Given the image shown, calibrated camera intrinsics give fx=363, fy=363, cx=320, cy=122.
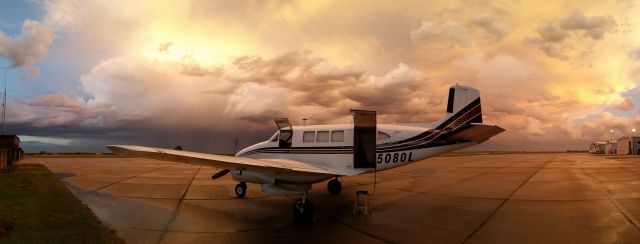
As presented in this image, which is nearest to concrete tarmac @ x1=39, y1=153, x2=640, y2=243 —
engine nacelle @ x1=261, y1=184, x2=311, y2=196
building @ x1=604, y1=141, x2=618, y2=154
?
engine nacelle @ x1=261, y1=184, x2=311, y2=196

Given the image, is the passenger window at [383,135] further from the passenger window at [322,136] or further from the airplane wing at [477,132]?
the airplane wing at [477,132]

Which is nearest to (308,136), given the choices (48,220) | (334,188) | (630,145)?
(334,188)

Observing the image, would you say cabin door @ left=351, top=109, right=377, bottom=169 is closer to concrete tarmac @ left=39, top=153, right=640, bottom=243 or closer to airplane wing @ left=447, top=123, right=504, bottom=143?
concrete tarmac @ left=39, top=153, right=640, bottom=243

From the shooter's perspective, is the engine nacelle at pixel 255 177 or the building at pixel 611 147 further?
the building at pixel 611 147

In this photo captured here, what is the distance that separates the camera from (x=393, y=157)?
12.7 m

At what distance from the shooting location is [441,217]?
10656mm

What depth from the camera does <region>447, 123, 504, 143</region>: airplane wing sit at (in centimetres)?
1255

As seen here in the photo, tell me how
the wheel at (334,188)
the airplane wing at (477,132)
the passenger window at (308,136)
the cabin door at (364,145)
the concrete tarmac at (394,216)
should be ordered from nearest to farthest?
the concrete tarmac at (394,216) < the cabin door at (364,145) < the airplane wing at (477,132) < the passenger window at (308,136) < the wheel at (334,188)

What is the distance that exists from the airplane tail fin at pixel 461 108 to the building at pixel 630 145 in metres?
80.8

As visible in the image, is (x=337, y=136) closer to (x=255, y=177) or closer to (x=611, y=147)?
(x=255, y=177)

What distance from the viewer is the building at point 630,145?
71.7 m

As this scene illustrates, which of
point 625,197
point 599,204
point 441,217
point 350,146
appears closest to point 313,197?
point 350,146

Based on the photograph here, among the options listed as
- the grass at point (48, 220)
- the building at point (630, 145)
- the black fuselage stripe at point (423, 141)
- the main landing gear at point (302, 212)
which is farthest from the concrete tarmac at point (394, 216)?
the building at point (630, 145)

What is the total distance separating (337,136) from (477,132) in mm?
4967
